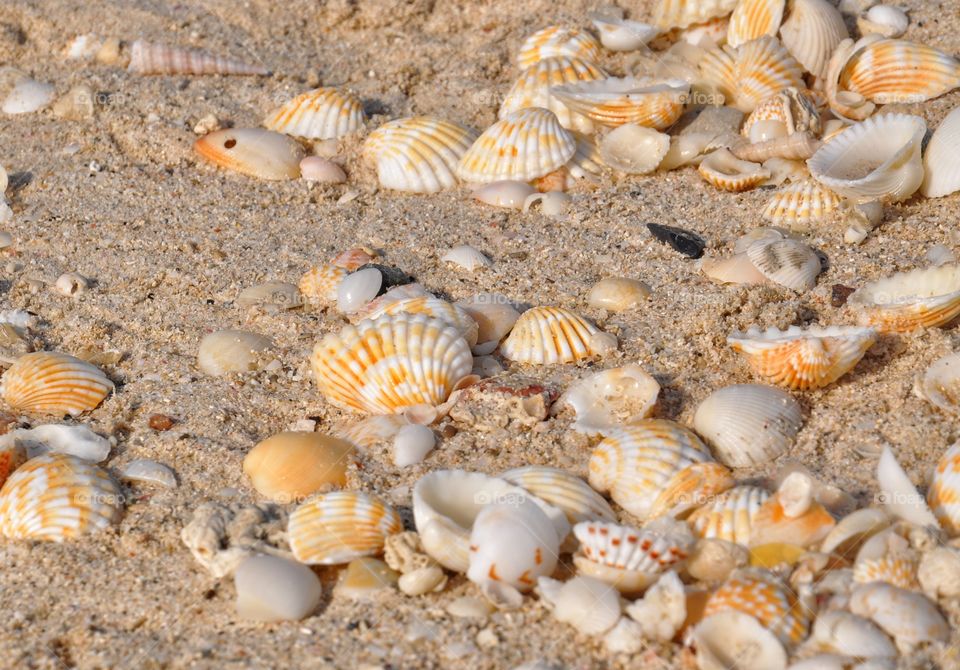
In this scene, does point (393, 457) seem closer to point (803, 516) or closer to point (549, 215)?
point (803, 516)

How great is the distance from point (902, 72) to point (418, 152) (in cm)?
209

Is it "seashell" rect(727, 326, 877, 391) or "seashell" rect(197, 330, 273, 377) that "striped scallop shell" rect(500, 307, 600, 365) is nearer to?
"seashell" rect(727, 326, 877, 391)

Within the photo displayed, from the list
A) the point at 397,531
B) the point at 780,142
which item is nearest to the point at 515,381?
the point at 397,531

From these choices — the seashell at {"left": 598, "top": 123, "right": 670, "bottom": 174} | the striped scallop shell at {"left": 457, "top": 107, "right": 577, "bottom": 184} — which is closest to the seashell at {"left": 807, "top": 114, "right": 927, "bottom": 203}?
the seashell at {"left": 598, "top": 123, "right": 670, "bottom": 174}

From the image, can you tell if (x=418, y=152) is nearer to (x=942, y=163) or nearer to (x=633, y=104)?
(x=633, y=104)

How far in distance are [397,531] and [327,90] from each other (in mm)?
2773

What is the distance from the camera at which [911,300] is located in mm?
3275

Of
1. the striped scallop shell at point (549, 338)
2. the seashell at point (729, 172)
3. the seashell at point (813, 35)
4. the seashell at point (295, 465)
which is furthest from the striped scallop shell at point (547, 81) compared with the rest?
the seashell at point (295, 465)

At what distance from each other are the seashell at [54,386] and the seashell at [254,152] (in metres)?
1.43

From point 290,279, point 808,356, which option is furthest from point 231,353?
point 808,356

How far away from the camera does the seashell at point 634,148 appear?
4402 millimetres

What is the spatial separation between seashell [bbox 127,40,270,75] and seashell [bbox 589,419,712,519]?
3.13m

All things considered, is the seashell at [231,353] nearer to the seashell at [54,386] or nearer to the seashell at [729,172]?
the seashell at [54,386]

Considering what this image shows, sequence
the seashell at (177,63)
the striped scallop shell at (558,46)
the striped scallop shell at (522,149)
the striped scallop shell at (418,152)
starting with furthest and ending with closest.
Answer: the seashell at (177,63), the striped scallop shell at (558,46), the striped scallop shell at (418,152), the striped scallop shell at (522,149)
